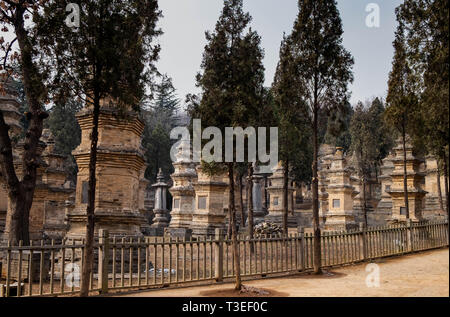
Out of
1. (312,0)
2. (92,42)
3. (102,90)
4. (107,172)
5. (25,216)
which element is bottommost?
(25,216)

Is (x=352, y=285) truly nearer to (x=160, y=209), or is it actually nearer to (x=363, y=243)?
(x=363, y=243)

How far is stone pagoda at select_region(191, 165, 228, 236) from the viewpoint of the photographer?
2966 centimetres

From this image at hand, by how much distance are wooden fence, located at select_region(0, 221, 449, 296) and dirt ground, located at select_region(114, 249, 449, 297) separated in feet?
1.97

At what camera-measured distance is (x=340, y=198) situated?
116 feet

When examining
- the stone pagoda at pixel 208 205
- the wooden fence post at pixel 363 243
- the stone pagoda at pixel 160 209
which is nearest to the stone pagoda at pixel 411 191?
the wooden fence post at pixel 363 243

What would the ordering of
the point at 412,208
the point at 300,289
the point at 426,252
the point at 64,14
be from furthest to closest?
the point at 412,208 < the point at 426,252 < the point at 300,289 < the point at 64,14

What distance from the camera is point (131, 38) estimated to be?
31.6ft

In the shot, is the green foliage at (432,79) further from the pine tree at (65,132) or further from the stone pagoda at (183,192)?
the pine tree at (65,132)

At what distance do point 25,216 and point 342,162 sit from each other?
27.5 meters

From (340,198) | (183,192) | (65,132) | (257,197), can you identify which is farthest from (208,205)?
(65,132)

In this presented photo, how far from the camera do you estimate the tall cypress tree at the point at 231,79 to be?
34.5ft

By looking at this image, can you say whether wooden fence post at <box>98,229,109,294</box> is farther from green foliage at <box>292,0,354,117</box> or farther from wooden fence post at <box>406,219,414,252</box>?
wooden fence post at <box>406,219,414,252</box>
